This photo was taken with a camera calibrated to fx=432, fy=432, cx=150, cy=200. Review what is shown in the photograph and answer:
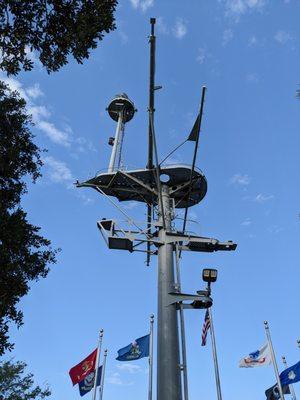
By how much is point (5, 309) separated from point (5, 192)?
15.7 ft

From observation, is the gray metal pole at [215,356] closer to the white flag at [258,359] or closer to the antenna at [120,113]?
the white flag at [258,359]

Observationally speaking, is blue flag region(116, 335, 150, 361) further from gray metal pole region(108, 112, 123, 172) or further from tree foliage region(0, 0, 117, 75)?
tree foliage region(0, 0, 117, 75)

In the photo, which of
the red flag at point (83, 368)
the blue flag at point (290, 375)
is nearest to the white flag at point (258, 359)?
the blue flag at point (290, 375)

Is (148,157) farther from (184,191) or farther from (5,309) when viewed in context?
(5,309)

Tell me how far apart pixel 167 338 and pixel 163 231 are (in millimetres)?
5691

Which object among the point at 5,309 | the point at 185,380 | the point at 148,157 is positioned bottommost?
the point at 185,380

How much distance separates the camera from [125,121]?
1276 inches

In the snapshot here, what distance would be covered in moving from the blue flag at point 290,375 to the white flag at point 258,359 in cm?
112

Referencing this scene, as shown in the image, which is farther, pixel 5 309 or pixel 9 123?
pixel 9 123

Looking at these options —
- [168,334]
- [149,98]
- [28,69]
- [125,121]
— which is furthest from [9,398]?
[28,69]

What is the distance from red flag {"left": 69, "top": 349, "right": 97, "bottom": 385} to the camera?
889 inches

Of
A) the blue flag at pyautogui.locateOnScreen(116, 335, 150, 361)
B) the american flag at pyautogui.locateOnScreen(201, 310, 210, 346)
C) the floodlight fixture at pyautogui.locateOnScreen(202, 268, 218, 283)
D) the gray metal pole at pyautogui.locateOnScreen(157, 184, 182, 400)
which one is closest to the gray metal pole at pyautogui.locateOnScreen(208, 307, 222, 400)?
the american flag at pyautogui.locateOnScreen(201, 310, 210, 346)

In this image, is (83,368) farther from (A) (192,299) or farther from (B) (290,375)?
(B) (290,375)

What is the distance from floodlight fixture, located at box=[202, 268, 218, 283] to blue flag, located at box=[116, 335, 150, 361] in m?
8.06
